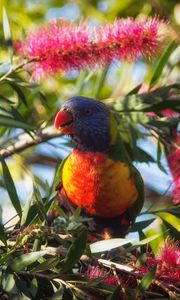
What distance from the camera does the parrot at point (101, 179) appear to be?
2.61 meters

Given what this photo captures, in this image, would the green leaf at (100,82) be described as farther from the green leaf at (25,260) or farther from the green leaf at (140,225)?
the green leaf at (25,260)

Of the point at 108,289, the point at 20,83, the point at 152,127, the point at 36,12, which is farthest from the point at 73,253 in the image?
the point at 36,12

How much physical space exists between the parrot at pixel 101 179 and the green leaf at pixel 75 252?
0.97 m

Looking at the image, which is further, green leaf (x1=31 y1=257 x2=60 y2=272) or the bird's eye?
the bird's eye

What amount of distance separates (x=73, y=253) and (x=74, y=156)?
1125 millimetres

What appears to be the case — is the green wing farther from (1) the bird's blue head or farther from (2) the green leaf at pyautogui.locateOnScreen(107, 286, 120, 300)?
(2) the green leaf at pyautogui.locateOnScreen(107, 286, 120, 300)

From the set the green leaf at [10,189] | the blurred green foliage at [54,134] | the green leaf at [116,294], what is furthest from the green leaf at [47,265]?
the green leaf at [10,189]

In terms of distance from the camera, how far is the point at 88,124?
116 inches

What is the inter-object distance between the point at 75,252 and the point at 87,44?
92cm

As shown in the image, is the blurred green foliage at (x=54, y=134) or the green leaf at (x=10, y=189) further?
the green leaf at (x=10, y=189)

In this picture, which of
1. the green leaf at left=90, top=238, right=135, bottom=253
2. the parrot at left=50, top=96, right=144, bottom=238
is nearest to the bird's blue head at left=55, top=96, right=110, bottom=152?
the parrot at left=50, top=96, right=144, bottom=238

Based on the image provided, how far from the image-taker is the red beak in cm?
263

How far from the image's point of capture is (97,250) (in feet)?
5.86

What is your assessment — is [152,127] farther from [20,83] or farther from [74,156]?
[20,83]
